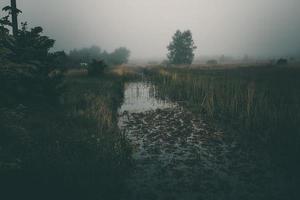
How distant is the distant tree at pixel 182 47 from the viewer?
81569mm

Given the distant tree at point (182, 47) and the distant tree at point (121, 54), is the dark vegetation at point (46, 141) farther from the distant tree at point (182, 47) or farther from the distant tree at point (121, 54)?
the distant tree at point (121, 54)

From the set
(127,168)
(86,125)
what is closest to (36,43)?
(86,125)

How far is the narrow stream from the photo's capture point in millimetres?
8203

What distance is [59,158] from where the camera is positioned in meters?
8.96

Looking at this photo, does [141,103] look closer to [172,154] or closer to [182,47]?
[172,154]

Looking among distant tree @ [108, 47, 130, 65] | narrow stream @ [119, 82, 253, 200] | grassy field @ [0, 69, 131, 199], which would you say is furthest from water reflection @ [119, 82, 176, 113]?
distant tree @ [108, 47, 130, 65]

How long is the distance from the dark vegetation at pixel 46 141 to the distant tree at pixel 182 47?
224ft

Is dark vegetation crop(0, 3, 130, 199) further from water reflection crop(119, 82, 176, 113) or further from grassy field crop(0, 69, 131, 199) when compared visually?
water reflection crop(119, 82, 176, 113)

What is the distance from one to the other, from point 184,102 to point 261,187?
1442 centimetres

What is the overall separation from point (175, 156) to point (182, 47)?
73.2 metres

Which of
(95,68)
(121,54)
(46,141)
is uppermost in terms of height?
(121,54)

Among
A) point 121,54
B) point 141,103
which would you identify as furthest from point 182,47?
point 141,103

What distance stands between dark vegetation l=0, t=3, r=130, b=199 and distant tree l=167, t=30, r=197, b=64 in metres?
68.4

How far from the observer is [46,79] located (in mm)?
14938
